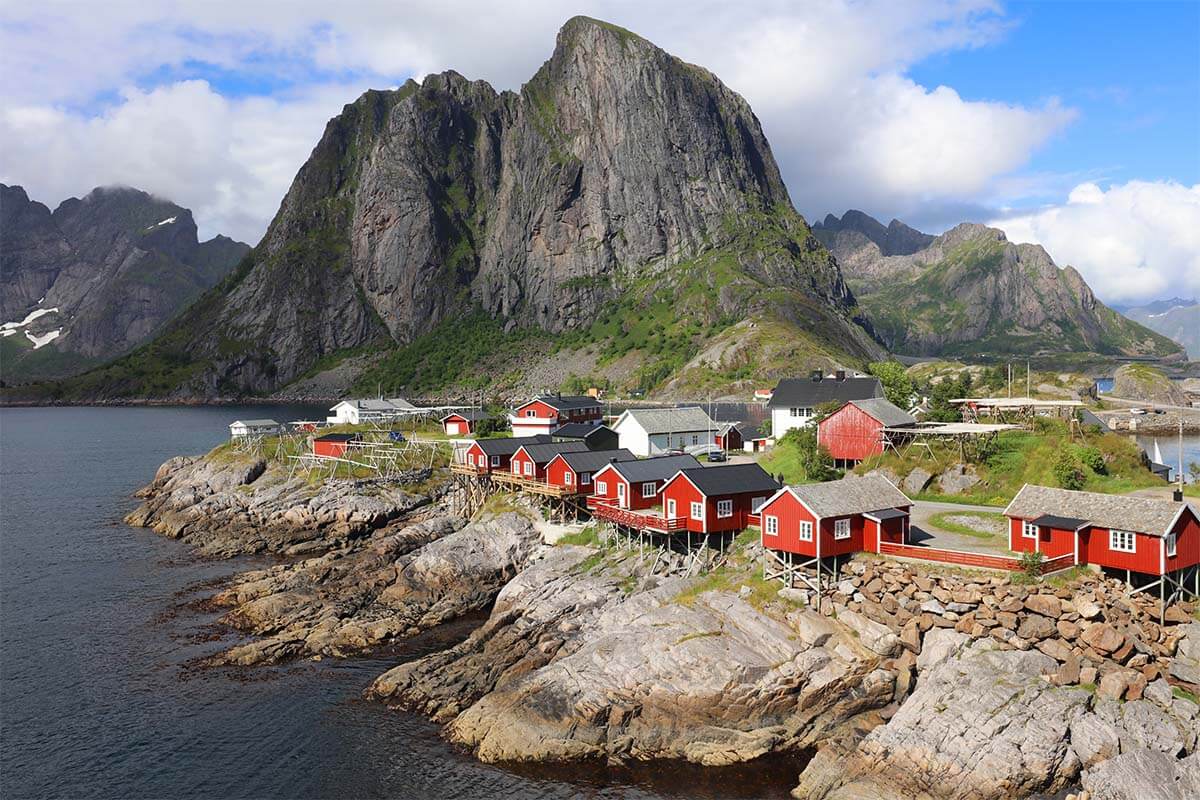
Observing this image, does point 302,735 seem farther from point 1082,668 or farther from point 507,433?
point 507,433

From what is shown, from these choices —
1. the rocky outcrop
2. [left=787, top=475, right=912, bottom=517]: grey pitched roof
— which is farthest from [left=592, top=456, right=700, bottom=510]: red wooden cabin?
the rocky outcrop

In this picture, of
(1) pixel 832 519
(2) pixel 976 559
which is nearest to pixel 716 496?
(1) pixel 832 519

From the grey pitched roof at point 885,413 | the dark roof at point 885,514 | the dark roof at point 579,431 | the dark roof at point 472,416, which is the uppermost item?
the grey pitched roof at point 885,413

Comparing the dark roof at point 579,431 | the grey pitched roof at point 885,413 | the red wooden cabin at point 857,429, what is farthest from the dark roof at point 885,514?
the dark roof at point 579,431

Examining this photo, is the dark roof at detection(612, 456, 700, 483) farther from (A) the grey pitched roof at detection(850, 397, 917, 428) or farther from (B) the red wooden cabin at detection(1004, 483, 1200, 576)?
(B) the red wooden cabin at detection(1004, 483, 1200, 576)

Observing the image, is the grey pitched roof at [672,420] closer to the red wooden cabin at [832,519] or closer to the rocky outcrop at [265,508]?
the rocky outcrop at [265,508]

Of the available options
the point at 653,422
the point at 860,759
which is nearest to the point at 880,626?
the point at 860,759
